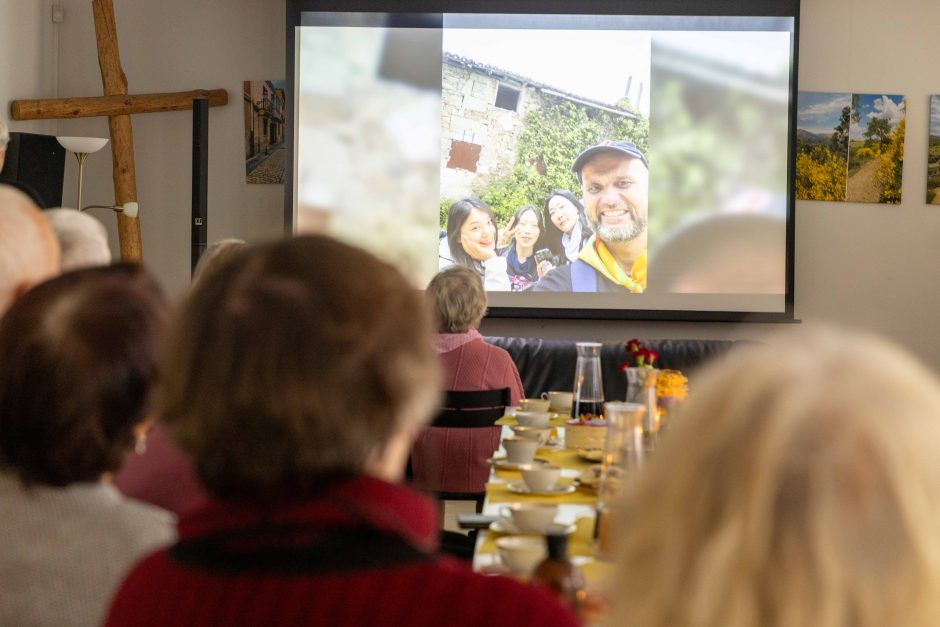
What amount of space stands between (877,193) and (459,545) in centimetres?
530

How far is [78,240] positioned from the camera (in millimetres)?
2182

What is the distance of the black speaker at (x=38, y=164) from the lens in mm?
6434

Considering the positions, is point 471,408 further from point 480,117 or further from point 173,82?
point 173,82

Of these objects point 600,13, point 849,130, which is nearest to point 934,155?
point 849,130

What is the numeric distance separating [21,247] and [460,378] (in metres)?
2.61

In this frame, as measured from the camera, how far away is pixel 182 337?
1.02 m

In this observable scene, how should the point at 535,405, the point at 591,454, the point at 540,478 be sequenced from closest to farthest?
the point at 540,478 < the point at 591,454 < the point at 535,405

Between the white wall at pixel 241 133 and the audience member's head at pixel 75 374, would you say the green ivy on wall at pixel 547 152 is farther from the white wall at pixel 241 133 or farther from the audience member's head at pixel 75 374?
the audience member's head at pixel 75 374

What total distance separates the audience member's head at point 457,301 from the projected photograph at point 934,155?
4263 millimetres

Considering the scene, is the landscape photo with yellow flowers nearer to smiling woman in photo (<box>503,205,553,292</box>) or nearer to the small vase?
smiling woman in photo (<box>503,205,553,292</box>)

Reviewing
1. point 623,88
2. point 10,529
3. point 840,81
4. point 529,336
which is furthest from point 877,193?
point 10,529

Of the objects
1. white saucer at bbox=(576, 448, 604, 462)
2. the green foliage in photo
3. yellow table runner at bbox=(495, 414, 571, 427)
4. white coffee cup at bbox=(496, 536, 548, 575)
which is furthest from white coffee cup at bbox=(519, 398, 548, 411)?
the green foliage in photo

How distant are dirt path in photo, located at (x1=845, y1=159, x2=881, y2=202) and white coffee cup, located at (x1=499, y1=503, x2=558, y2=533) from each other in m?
5.90

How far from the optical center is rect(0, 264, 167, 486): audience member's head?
143 centimetres
